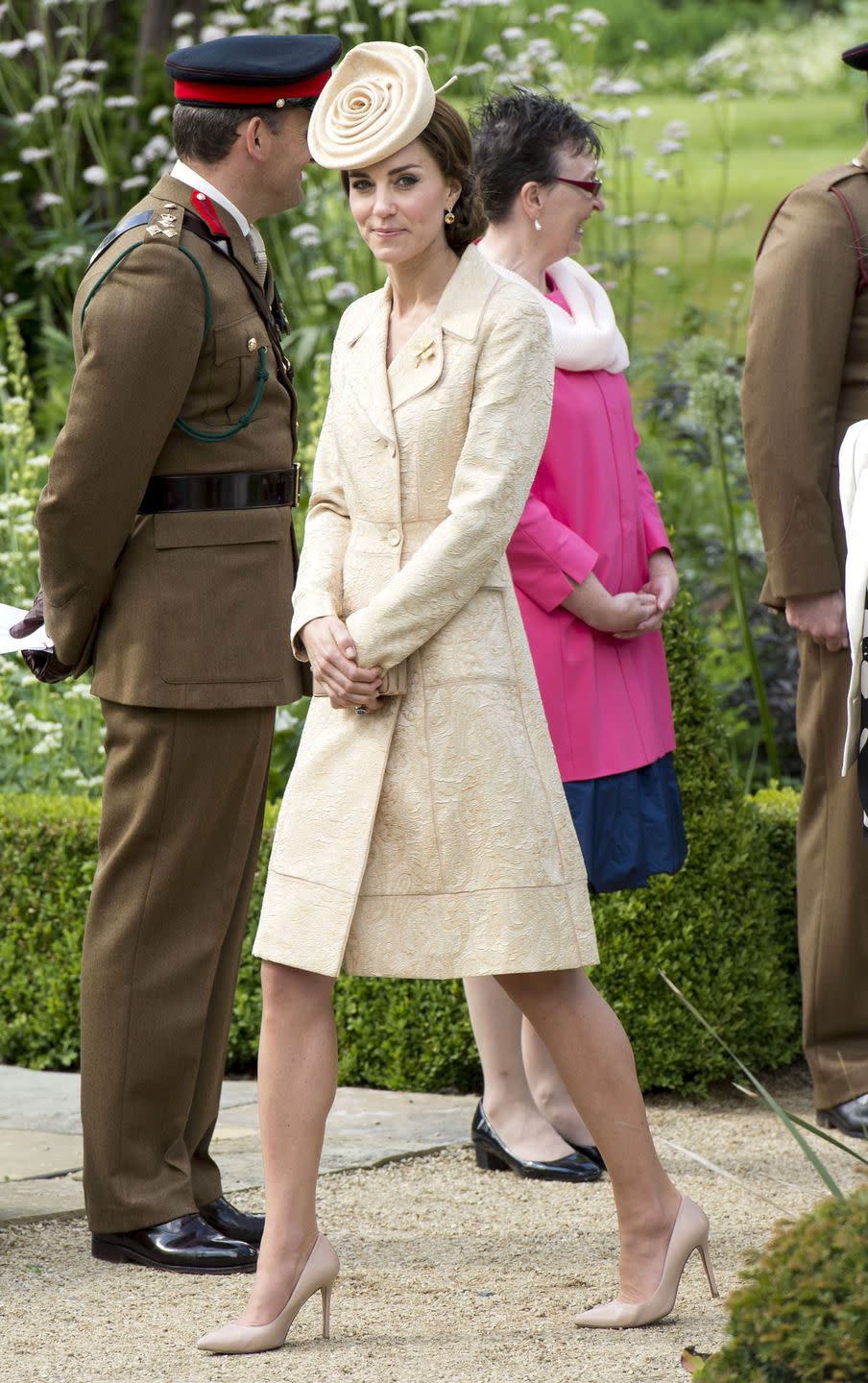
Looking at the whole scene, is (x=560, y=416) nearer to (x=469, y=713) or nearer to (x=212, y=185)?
(x=212, y=185)

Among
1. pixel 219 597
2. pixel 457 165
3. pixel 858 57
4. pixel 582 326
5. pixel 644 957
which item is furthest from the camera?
pixel 644 957

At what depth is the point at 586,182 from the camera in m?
4.02

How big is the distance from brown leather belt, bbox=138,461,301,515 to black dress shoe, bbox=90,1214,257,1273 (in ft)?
4.12

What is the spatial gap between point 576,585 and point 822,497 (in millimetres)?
705

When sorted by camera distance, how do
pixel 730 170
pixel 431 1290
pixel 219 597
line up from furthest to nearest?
pixel 730 170, pixel 219 597, pixel 431 1290

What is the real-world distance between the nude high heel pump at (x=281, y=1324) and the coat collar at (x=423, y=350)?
1246 millimetres

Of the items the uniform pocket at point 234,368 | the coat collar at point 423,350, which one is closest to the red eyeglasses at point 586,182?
the uniform pocket at point 234,368

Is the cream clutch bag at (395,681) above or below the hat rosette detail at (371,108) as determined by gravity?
below

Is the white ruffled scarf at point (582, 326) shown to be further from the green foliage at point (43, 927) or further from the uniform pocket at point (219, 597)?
the green foliage at point (43, 927)

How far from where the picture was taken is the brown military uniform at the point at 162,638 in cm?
331

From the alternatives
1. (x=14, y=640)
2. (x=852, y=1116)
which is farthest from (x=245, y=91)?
(x=852, y=1116)

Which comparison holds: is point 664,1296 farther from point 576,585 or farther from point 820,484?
point 820,484

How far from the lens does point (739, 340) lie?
12.2 metres

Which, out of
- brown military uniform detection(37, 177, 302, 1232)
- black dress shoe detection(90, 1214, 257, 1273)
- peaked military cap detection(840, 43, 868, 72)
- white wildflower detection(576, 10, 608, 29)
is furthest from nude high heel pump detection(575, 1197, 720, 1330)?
white wildflower detection(576, 10, 608, 29)
